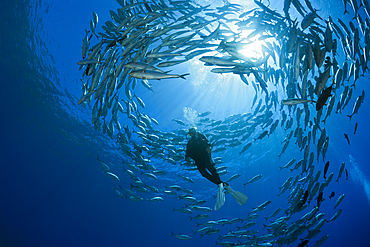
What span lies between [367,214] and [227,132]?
242 feet

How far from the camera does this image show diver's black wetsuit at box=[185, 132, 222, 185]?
605 cm

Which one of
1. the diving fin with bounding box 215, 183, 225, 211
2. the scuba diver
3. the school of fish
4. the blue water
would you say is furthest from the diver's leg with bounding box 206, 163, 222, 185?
the blue water

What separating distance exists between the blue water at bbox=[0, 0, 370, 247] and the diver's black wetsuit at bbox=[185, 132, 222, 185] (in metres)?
7.44

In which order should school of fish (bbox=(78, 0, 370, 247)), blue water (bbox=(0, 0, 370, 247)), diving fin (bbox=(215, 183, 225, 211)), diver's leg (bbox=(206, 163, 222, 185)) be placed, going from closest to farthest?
1. school of fish (bbox=(78, 0, 370, 247))
2. diving fin (bbox=(215, 183, 225, 211))
3. diver's leg (bbox=(206, 163, 222, 185))
4. blue water (bbox=(0, 0, 370, 247))

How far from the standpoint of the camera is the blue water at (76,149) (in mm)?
12805

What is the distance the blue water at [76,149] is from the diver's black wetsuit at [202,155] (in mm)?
7445

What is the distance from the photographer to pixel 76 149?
24.7 meters

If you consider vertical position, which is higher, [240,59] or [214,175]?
[240,59]

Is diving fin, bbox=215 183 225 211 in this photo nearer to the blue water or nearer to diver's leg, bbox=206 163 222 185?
diver's leg, bbox=206 163 222 185

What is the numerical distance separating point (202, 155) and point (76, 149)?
2448cm

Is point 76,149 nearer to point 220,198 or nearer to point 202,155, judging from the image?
point 202,155

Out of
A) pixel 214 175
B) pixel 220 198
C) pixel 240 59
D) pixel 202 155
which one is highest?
pixel 240 59

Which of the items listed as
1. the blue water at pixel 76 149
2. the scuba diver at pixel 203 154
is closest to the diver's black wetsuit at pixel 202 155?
the scuba diver at pixel 203 154

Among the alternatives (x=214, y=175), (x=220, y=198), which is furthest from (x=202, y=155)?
(x=220, y=198)
